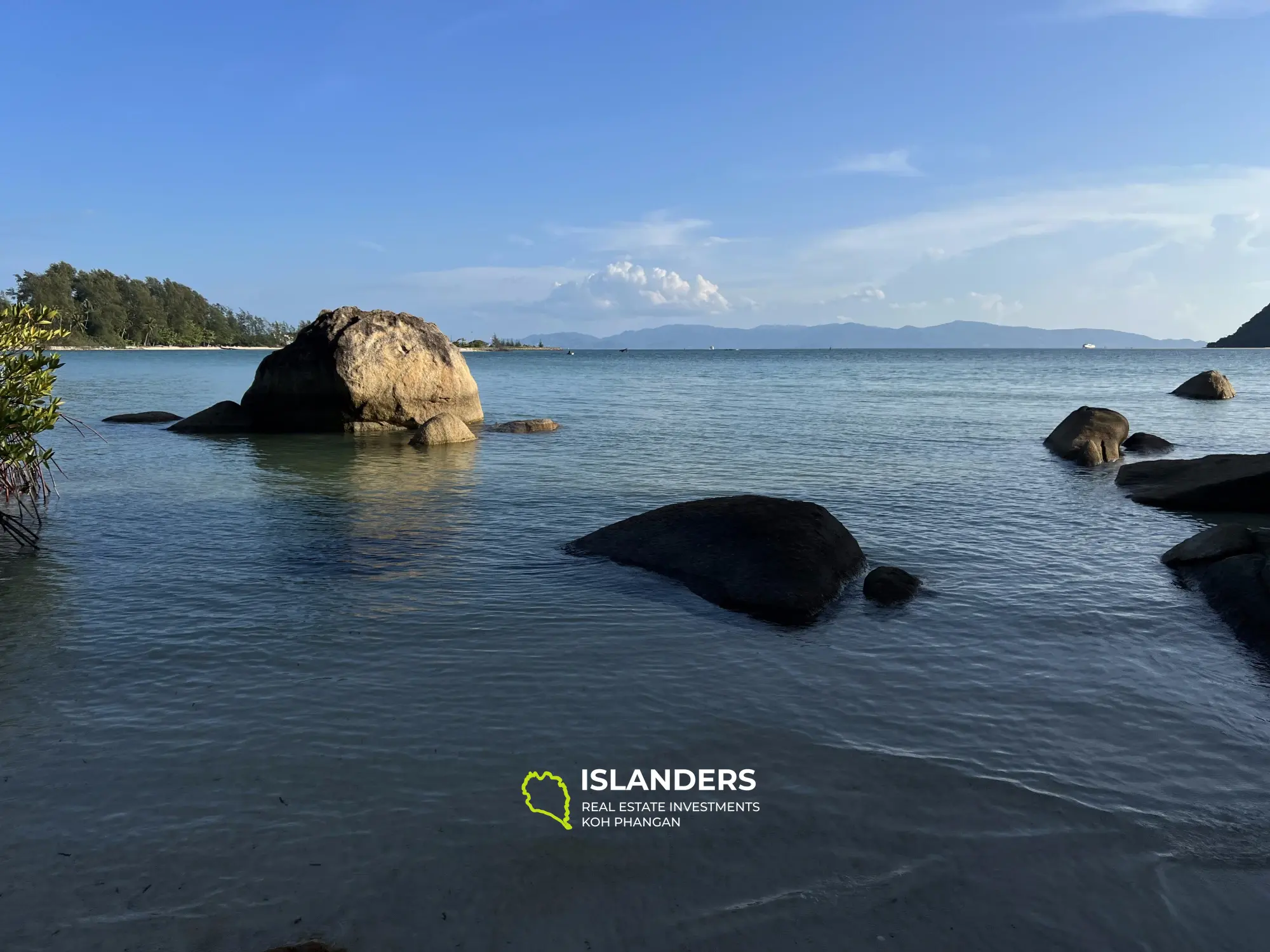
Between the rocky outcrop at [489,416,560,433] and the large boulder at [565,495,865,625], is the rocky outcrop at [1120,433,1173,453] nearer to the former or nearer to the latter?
the large boulder at [565,495,865,625]

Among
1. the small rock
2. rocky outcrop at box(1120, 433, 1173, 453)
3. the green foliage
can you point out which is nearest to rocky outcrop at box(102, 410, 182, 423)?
the green foliage

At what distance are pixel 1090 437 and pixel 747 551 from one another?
17443 mm

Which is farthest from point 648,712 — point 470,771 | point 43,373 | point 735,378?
point 735,378

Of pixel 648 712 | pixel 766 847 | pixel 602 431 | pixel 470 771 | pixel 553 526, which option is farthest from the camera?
pixel 602 431

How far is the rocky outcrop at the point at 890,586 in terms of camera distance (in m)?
10.8

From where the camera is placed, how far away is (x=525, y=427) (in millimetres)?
31250

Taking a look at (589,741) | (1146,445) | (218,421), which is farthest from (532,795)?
(218,421)

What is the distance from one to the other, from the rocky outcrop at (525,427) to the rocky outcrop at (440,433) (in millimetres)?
2748

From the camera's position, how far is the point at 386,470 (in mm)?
21922

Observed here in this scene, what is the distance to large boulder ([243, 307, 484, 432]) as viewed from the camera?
29.3 meters

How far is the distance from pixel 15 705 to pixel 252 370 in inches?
3405

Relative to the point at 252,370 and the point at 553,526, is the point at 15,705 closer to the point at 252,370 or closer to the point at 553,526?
the point at 553,526

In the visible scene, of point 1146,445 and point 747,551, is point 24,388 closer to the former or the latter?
point 747,551

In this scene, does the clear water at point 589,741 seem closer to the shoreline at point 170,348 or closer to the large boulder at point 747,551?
the large boulder at point 747,551
